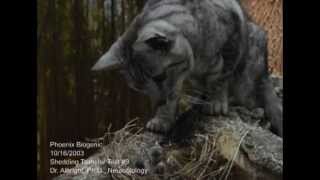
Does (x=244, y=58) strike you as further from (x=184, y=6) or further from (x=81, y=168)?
(x=81, y=168)

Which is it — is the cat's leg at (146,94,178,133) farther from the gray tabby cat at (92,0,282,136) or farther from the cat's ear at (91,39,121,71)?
the cat's ear at (91,39,121,71)

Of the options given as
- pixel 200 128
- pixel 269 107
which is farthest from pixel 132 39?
pixel 269 107

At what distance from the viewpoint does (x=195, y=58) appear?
2.79 meters

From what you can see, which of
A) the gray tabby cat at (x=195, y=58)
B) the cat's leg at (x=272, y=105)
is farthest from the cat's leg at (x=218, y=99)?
the cat's leg at (x=272, y=105)

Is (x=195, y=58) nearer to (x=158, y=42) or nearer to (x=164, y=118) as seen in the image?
(x=158, y=42)

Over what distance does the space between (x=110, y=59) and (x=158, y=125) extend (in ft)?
1.17

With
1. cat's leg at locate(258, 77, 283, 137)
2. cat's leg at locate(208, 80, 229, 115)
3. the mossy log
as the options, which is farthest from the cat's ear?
cat's leg at locate(258, 77, 283, 137)

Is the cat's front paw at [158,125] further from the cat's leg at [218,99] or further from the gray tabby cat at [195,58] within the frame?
the cat's leg at [218,99]

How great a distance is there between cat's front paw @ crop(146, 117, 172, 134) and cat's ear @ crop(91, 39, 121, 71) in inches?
11.2

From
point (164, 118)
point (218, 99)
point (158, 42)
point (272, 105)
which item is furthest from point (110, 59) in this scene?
point (272, 105)

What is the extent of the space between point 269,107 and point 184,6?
594 millimetres

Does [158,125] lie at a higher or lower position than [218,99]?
lower

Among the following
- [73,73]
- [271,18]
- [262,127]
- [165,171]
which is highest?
[271,18]
